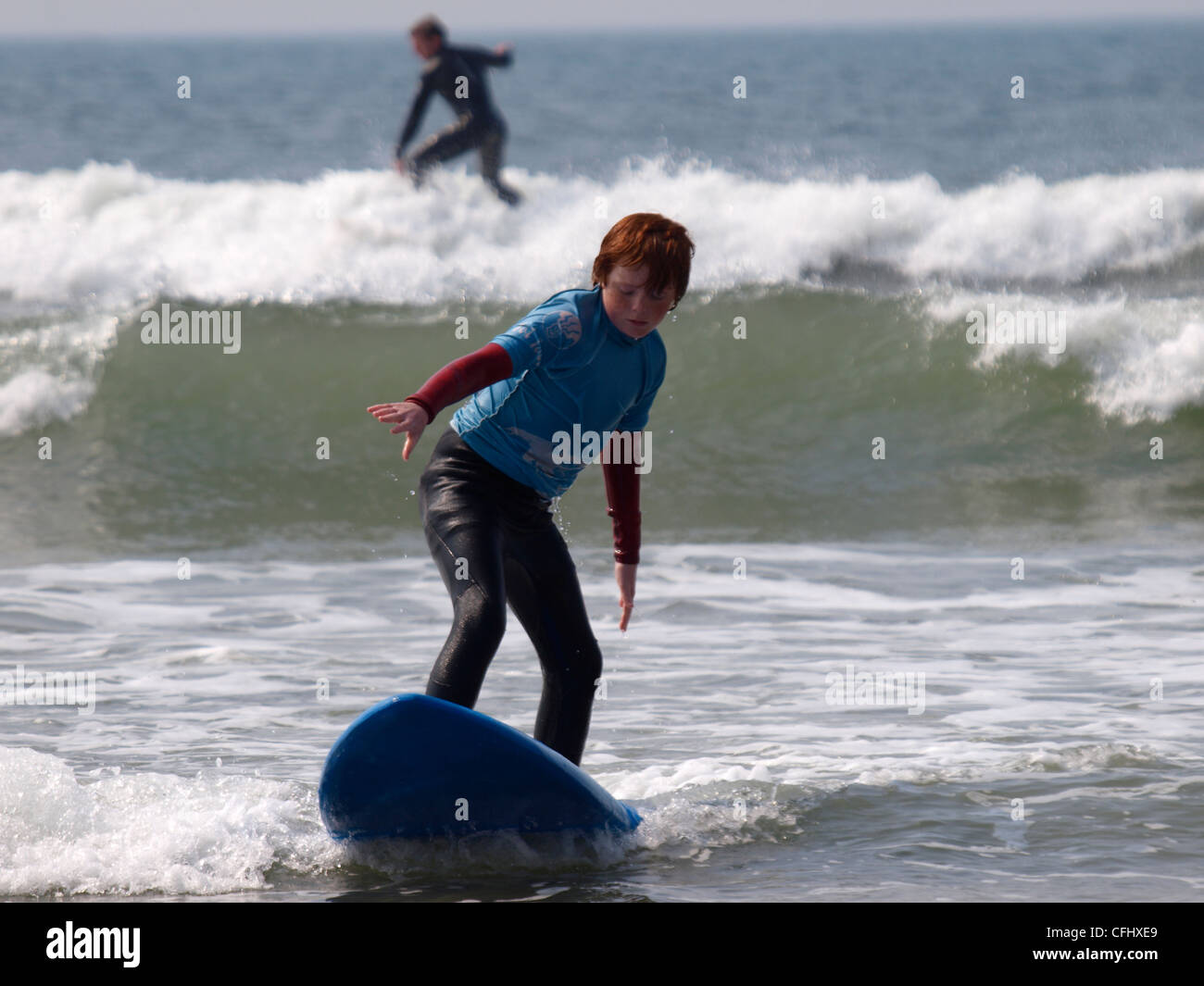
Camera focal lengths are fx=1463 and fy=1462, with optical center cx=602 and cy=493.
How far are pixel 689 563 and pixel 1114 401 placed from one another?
13.3 ft

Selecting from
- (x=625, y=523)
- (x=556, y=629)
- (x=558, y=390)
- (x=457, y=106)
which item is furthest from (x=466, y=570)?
(x=457, y=106)

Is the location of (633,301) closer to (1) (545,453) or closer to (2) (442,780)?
(1) (545,453)

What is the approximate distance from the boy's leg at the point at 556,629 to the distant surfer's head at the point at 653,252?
0.63m

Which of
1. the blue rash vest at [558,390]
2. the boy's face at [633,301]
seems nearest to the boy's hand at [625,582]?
the blue rash vest at [558,390]

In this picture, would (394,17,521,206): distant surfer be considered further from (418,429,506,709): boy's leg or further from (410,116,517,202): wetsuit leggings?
(418,429,506,709): boy's leg

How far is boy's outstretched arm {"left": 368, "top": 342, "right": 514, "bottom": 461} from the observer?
9.23 ft

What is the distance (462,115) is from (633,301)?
34.1 feet

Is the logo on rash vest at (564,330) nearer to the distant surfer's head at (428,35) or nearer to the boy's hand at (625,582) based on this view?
the boy's hand at (625,582)

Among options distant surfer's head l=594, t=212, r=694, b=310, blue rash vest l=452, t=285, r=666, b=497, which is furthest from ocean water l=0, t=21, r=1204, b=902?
distant surfer's head l=594, t=212, r=694, b=310

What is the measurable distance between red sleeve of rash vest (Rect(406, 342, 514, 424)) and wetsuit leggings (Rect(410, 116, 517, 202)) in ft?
34.2

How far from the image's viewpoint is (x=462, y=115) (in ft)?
42.9

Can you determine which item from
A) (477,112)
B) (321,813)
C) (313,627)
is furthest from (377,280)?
(321,813)

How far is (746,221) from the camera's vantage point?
41.6 feet

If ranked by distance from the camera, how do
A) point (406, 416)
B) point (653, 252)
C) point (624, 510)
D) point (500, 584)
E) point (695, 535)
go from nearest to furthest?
point (406, 416) < point (653, 252) < point (500, 584) < point (624, 510) < point (695, 535)
